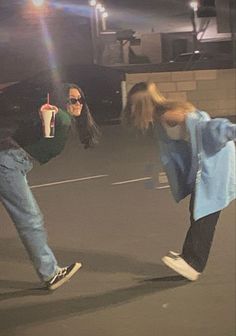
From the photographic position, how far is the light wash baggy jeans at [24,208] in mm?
3266

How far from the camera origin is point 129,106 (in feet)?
11.1

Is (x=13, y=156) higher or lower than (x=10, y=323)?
higher

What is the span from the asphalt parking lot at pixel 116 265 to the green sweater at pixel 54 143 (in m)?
0.07

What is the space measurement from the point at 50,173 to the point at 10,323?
105cm

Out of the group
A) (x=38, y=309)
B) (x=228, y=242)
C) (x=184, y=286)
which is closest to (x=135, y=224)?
(x=228, y=242)

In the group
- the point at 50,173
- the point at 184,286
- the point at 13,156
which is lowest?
the point at 184,286

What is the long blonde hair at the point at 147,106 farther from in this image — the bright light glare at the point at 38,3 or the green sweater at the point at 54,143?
the bright light glare at the point at 38,3

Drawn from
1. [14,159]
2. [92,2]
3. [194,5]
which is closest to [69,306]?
[14,159]

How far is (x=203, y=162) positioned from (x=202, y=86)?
1.63ft

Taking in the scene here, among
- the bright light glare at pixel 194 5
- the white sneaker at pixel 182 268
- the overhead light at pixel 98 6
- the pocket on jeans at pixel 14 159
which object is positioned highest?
the overhead light at pixel 98 6

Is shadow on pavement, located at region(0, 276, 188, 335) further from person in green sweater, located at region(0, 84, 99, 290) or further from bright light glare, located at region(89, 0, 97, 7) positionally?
bright light glare, located at region(89, 0, 97, 7)

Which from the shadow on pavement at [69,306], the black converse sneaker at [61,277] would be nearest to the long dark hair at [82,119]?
the black converse sneaker at [61,277]

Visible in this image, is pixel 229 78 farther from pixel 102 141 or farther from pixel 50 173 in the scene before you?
pixel 50 173

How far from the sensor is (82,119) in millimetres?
3252
